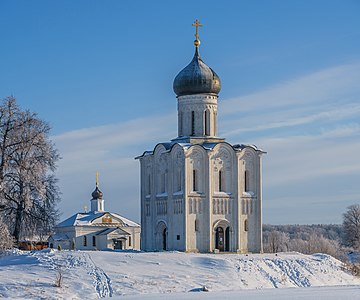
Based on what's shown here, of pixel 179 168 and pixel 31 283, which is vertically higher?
pixel 179 168

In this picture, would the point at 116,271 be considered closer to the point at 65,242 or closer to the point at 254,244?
the point at 254,244

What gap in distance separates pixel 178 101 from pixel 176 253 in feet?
29.5

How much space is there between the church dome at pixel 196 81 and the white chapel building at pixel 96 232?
15998 mm

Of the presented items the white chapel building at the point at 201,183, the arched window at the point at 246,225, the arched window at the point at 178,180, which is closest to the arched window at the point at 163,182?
the white chapel building at the point at 201,183

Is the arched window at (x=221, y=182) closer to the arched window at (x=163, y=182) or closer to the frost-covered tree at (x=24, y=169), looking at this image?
the arched window at (x=163, y=182)

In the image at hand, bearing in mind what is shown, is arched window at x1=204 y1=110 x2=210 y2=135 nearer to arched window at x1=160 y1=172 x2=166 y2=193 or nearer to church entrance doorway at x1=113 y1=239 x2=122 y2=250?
arched window at x1=160 y1=172 x2=166 y2=193

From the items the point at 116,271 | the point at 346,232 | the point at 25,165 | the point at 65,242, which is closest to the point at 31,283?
the point at 116,271

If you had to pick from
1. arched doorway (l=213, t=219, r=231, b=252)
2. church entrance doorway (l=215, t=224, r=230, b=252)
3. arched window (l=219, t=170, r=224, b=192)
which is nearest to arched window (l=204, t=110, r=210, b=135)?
arched window (l=219, t=170, r=224, b=192)

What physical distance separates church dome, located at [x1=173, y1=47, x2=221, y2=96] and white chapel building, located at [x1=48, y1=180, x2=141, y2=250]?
52.5 ft

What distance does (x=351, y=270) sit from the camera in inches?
1650

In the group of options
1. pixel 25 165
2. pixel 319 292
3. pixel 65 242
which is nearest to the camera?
pixel 319 292

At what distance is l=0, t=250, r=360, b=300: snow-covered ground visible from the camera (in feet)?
108

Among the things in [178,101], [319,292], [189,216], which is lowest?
[319,292]

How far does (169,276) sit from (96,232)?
25.4m
